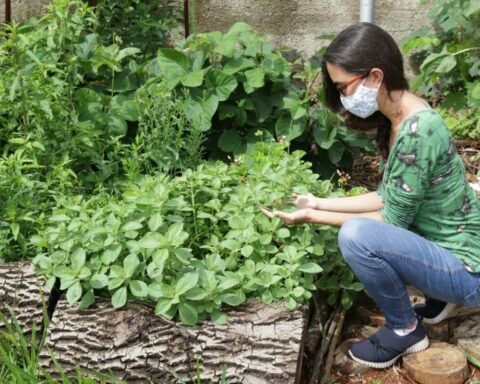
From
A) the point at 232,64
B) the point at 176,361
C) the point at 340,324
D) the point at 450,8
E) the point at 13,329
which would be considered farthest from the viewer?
the point at 450,8

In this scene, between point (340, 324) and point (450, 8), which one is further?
point (450, 8)

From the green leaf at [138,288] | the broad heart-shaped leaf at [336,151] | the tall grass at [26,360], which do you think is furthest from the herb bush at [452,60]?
the tall grass at [26,360]

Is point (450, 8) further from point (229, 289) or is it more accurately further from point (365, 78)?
point (229, 289)

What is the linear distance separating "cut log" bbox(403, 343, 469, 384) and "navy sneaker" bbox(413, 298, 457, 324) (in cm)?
16

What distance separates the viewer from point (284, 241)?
2924mm

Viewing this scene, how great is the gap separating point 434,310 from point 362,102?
986 millimetres

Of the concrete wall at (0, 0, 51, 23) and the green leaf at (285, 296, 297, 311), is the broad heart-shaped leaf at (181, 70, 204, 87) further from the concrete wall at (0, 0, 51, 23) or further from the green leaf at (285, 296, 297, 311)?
the concrete wall at (0, 0, 51, 23)

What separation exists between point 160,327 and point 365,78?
1.16m

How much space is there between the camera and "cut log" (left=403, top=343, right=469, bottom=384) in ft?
9.18

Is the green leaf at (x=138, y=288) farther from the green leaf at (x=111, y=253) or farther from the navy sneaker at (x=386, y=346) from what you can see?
the navy sneaker at (x=386, y=346)

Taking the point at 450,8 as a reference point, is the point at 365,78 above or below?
above

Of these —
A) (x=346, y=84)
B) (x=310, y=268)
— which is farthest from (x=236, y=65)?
(x=310, y=268)

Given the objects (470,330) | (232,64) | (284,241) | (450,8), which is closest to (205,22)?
(232,64)

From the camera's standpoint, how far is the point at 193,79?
3.95m
